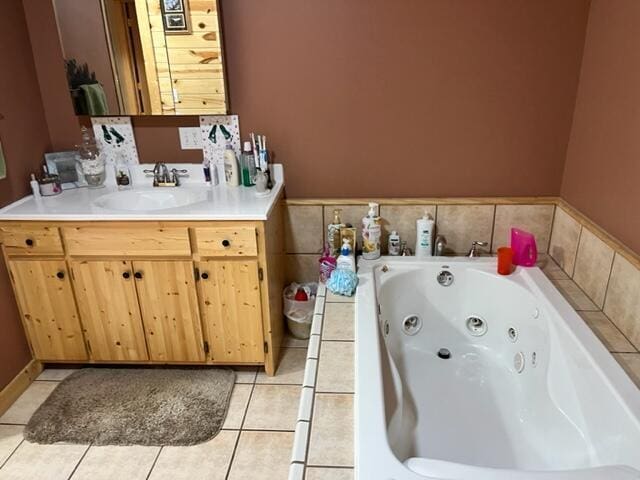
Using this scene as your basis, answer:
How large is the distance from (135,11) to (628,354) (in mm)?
2353

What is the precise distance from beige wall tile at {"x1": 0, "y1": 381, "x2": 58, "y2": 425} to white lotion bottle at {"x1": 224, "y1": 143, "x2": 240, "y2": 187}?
128 cm

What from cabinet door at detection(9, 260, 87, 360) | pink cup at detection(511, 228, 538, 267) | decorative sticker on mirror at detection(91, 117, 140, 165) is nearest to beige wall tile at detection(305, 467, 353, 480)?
pink cup at detection(511, 228, 538, 267)

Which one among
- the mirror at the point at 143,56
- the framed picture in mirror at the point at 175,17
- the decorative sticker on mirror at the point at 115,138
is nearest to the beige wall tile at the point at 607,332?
the mirror at the point at 143,56

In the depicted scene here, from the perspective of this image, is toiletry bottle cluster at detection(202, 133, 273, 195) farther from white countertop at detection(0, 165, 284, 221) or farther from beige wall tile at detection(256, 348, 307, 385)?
beige wall tile at detection(256, 348, 307, 385)

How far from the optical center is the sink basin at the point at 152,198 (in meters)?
2.24

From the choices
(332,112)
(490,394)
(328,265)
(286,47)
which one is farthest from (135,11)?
(490,394)

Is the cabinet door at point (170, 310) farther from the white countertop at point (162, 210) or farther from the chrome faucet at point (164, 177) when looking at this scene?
the chrome faucet at point (164, 177)

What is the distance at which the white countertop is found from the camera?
1.91 metres

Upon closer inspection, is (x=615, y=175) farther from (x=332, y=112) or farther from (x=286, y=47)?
(x=286, y=47)

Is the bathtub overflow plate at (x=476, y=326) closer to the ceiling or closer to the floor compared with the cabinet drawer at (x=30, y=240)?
closer to the floor

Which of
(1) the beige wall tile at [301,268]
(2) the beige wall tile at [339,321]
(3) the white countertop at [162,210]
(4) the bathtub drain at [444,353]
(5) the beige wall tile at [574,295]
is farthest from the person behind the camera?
(1) the beige wall tile at [301,268]

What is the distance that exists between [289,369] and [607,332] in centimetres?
135

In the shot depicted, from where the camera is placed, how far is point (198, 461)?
5.82 ft

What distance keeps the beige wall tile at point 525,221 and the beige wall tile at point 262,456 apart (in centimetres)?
139
